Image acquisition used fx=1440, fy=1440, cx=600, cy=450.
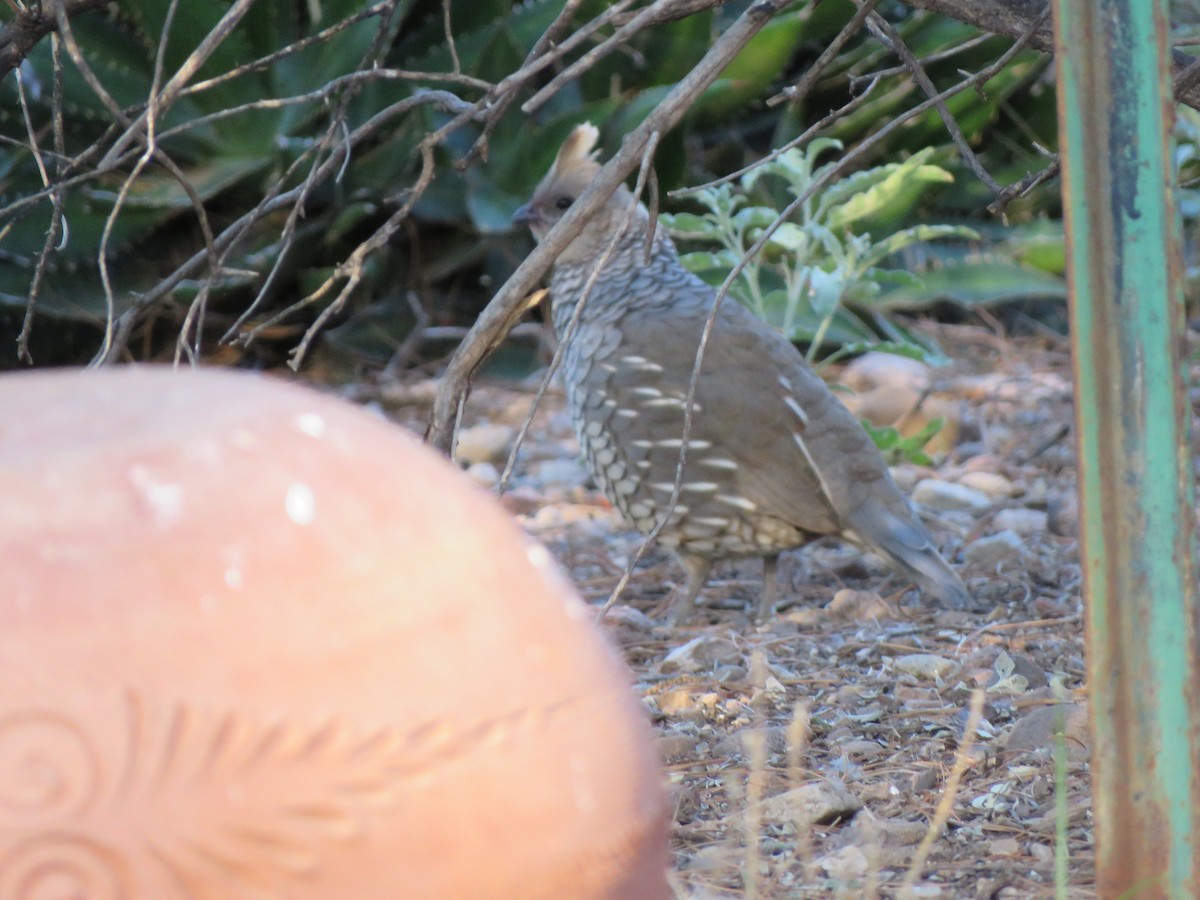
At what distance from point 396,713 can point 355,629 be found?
0.08 metres

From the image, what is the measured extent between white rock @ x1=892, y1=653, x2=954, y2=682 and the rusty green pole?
5.58 feet

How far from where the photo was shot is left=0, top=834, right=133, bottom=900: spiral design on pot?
1.23 meters

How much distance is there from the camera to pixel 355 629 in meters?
1.30

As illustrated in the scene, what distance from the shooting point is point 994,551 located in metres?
4.52

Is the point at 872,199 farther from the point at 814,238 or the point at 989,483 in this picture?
the point at 989,483

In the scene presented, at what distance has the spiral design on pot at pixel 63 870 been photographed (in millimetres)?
1229

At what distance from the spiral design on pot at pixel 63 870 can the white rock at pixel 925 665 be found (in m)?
2.42

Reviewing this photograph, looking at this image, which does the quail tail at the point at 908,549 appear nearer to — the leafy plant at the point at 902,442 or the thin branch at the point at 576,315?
the leafy plant at the point at 902,442

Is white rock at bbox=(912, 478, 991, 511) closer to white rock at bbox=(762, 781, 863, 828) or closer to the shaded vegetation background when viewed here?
the shaded vegetation background

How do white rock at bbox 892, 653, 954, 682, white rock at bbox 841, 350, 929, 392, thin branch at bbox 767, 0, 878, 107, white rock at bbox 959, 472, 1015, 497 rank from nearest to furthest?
thin branch at bbox 767, 0, 878, 107
white rock at bbox 892, 653, 954, 682
white rock at bbox 959, 472, 1015, 497
white rock at bbox 841, 350, 929, 392

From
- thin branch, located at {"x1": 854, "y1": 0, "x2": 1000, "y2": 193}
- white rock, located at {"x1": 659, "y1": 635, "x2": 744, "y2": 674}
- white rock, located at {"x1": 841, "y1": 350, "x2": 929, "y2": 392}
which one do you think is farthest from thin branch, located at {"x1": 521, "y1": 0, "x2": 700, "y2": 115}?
white rock, located at {"x1": 841, "y1": 350, "x2": 929, "y2": 392}

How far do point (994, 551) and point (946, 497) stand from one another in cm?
75

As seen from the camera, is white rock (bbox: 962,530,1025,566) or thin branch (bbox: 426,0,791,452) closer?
thin branch (bbox: 426,0,791,452)

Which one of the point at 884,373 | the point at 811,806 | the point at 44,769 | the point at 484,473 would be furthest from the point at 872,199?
the point at 44,769
